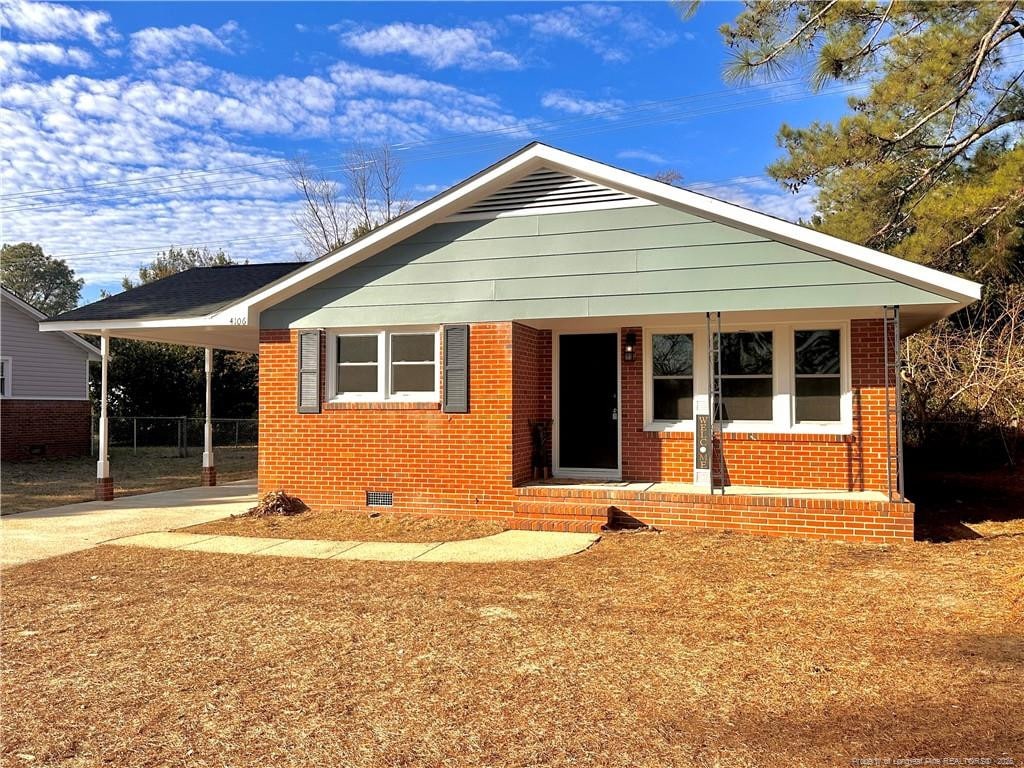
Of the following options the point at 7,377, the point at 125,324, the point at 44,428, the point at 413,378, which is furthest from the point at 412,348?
the point at 44,428

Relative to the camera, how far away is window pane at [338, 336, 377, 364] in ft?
34.2

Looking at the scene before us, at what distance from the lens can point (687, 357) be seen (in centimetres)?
1020

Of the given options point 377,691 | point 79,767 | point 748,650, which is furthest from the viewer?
point 748,650

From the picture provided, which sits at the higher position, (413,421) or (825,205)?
(825,205)

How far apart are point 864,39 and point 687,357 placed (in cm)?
554

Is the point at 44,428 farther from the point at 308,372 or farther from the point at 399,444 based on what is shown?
the point at 399,444

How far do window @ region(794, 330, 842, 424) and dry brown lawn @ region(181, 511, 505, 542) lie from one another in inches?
168

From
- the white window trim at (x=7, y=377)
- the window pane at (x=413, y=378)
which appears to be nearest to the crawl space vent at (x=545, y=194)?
the window pane at (x=413, y=378)

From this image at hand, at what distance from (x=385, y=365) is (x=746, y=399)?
4.95m

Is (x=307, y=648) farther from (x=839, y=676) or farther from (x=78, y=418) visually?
(x=78, y=418)

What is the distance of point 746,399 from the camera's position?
9.86 m

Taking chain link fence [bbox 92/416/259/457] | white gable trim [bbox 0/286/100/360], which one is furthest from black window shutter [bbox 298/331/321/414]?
chain link fence [bbox 92/416/259/457]

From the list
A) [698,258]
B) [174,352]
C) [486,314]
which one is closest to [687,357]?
[698,258]

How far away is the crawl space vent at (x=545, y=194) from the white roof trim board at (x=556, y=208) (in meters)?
0.04
